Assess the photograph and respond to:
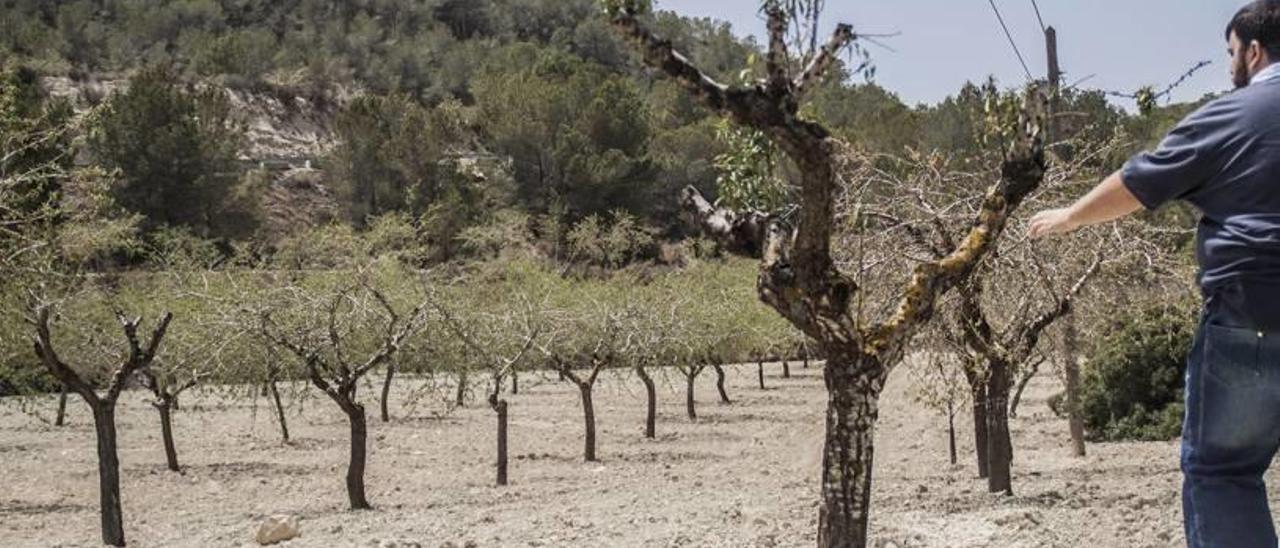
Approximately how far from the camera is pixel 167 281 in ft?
74.8

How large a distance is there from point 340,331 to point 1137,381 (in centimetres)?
1222

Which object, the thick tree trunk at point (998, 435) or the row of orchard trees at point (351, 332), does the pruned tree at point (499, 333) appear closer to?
the row of orchard trees at point (351, 332)

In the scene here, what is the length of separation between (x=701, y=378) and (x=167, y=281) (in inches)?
1020

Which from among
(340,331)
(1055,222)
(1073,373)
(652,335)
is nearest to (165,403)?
(340,331)

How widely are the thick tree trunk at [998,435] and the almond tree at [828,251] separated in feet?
19.7

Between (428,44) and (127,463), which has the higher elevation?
(428,44)

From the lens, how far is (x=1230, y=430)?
2.88m

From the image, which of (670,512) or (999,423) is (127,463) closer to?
(670,512)

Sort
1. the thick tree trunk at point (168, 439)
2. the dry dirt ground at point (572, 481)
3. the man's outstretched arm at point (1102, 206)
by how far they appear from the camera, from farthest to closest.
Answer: the thick tree trunk at point (168, 439), the dry dirt ground at point (572, 481), the man's outstretched arm at point (1102, 206)

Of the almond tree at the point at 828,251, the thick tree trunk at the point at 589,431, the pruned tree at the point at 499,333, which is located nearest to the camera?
the almond tree at the point at 828,251

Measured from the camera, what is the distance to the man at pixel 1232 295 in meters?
2.87

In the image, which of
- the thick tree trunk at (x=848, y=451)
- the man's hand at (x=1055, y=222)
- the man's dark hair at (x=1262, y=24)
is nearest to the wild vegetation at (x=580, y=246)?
the thick tree trunk at (x=848, y=451)

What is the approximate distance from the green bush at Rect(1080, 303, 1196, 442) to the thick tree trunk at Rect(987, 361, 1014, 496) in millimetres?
7205

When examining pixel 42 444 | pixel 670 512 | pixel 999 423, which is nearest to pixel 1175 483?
pixel 999 423
